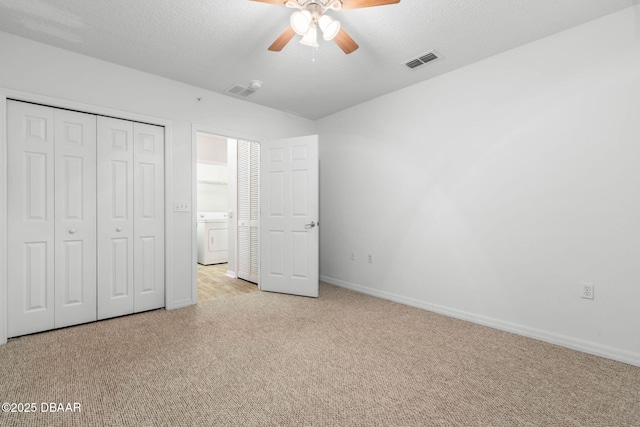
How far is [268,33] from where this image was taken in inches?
98.9

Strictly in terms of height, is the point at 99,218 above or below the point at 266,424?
above

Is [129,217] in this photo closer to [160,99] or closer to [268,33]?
[160,99]

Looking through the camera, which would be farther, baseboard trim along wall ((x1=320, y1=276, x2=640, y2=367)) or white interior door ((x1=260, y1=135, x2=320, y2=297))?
white interior door ((x1=260, y1=135, x2=320, y2=297))

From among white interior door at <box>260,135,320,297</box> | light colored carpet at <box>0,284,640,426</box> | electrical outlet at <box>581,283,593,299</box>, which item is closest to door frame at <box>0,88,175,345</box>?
light colored carpet at <box>0,284,640,426</box>

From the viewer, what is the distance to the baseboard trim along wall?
2224mm

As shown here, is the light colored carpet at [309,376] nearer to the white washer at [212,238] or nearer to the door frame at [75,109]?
the door frame at [75,109]

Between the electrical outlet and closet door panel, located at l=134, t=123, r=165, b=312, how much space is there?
13.4 feet

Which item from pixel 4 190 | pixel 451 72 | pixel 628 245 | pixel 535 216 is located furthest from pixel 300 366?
pixel 451 72

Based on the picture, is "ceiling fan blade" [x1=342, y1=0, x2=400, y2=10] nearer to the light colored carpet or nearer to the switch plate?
the light colored carpet

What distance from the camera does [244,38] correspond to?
101 inches

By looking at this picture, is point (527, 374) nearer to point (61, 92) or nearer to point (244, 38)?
point (244, 38)

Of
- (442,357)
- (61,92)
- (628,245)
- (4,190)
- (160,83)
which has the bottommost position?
(442,357)

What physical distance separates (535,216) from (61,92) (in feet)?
14.8

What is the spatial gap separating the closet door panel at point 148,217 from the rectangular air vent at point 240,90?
962mm
